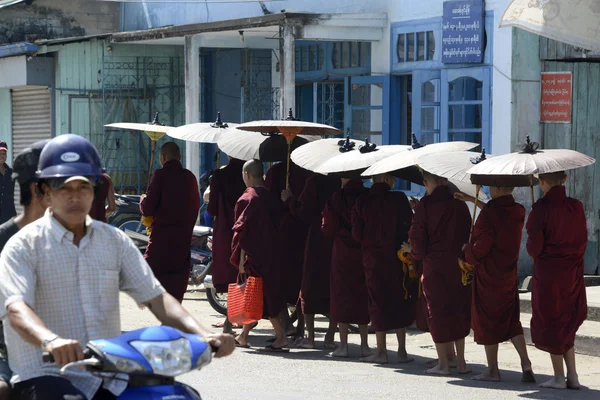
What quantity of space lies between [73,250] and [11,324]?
1.09ft

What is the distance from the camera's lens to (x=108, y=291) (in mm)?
4109

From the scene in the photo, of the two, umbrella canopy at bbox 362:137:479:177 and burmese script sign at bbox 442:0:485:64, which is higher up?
burmese script sign at bbox 442:0:485:64

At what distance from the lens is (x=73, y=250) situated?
4066 mm

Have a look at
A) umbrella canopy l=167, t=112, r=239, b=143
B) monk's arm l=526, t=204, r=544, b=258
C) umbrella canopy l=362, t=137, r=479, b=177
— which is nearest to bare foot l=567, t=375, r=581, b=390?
monk's arm l=526, t=204, r=544, b=258

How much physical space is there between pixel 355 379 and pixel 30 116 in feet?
47.0

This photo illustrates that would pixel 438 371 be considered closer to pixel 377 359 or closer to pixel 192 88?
pixel 377 359

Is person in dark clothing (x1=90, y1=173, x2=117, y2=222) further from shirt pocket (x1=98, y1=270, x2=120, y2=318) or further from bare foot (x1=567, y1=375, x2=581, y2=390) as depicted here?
shirt pocket (x1=98, y1=270, x2=120, y2=318)

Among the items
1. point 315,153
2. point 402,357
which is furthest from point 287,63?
point 402,357

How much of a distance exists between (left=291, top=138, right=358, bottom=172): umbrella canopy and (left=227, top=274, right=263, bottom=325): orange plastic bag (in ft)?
3.73

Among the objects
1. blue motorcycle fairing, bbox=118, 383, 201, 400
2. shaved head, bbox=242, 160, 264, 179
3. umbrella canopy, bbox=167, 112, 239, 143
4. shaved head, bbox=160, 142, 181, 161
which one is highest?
umbrella canopy, bbox=167, 112, 239, 143

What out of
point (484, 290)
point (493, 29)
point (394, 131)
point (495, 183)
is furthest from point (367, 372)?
point (394, 131)

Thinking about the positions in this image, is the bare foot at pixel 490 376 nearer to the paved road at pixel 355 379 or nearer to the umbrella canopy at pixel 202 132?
the paved road at pixel 355 379

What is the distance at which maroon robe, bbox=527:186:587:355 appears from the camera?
27.0 feet

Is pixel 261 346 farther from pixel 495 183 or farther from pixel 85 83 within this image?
pixel 85 83
